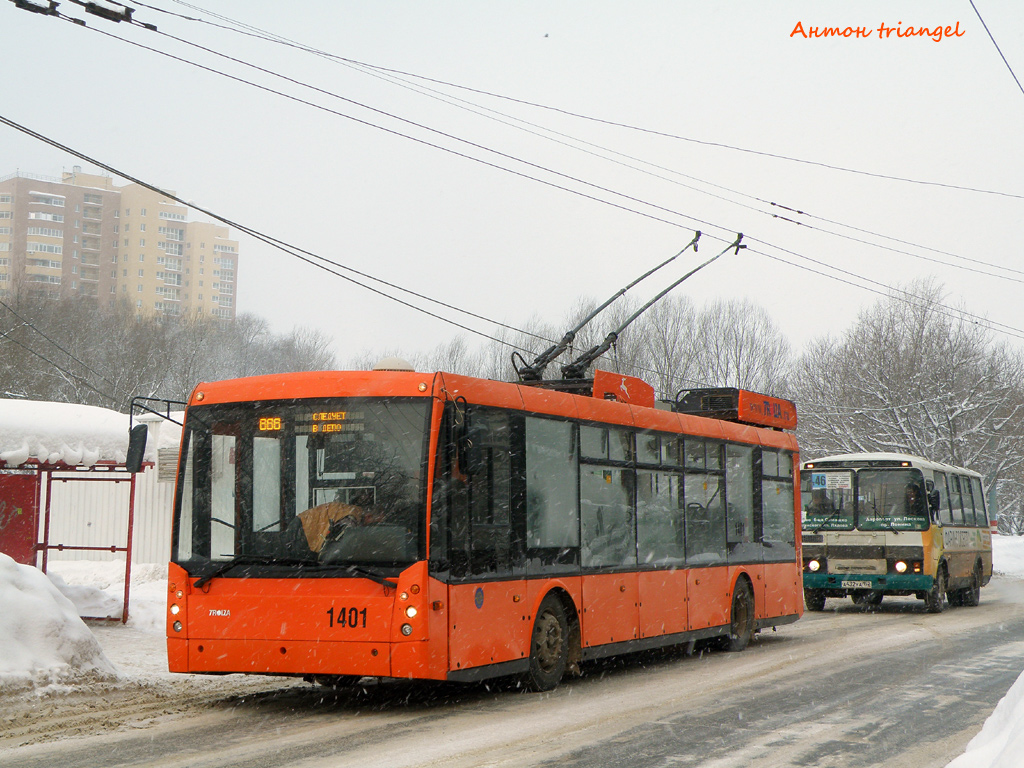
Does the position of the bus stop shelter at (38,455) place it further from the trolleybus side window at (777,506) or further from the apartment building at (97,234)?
the apartment building at (97,234)

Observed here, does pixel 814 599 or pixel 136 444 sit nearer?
pixel 136 444

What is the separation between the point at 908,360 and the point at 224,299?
304 feet

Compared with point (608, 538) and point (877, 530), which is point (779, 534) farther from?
point (877, 530)

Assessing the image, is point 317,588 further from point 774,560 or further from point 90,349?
point 90,349

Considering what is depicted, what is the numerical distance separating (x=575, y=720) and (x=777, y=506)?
7972mm

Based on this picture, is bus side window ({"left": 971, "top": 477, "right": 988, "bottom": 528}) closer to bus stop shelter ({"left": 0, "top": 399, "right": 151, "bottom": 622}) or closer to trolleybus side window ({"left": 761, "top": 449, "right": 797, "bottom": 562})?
trolleybus side window ({"left": 761, "top": 449, "right": 797, "bottom": 562})

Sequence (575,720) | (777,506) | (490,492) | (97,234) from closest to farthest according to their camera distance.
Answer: (575,720)
(490,492)
(777,506)
(97,234)

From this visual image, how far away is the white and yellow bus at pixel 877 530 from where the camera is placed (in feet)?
67.9

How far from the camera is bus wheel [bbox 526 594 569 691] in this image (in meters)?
9.96

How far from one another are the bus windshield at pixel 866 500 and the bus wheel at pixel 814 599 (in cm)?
133

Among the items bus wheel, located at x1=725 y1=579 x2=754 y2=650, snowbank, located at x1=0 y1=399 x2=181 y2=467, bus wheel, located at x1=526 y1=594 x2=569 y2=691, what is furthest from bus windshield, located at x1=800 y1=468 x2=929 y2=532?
snowbank, located at x1=0 y1=399 x2=181 y2=467

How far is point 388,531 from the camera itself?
8633mm

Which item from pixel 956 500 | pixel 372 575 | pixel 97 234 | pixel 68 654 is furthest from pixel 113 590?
pixel 97 234

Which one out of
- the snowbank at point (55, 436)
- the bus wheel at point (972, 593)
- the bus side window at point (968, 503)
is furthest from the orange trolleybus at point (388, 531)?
the bus side window at point (968, 503)
